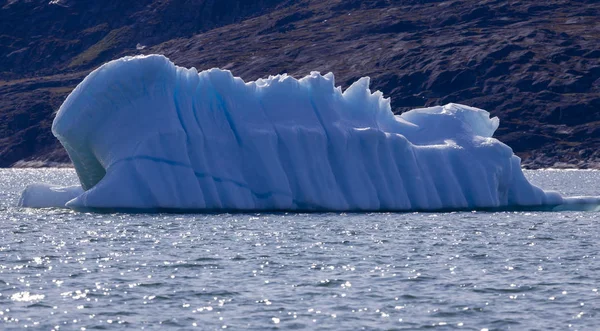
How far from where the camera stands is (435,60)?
5827 inches

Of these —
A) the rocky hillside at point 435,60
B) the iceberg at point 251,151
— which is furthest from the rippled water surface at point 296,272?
the rocky hillside at point 435,60

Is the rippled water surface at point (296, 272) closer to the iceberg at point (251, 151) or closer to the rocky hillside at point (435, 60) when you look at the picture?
the iceberg at point (251, 151)

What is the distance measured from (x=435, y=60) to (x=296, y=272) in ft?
413

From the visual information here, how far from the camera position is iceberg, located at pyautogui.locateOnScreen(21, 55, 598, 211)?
119ft

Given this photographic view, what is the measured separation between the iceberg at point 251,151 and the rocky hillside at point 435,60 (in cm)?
8817

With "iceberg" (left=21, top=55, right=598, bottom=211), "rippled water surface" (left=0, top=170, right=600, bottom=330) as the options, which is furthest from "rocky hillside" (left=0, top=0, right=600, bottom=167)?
"rippled water surface" (left=0, top=170, right=600, bottom=330)

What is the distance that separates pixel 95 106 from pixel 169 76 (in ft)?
10.3

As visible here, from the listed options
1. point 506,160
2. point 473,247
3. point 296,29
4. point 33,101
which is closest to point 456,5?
point 296,29

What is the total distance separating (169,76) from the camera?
126ft

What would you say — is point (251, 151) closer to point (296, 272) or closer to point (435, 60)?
→ point (296, 272)

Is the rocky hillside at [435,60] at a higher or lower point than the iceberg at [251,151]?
lower

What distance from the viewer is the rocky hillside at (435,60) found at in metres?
135

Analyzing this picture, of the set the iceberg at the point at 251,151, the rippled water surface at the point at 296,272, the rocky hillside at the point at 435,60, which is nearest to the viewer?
the rippled water surface at the point at 296,272

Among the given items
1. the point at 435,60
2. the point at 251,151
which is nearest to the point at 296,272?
the point at 251,151
